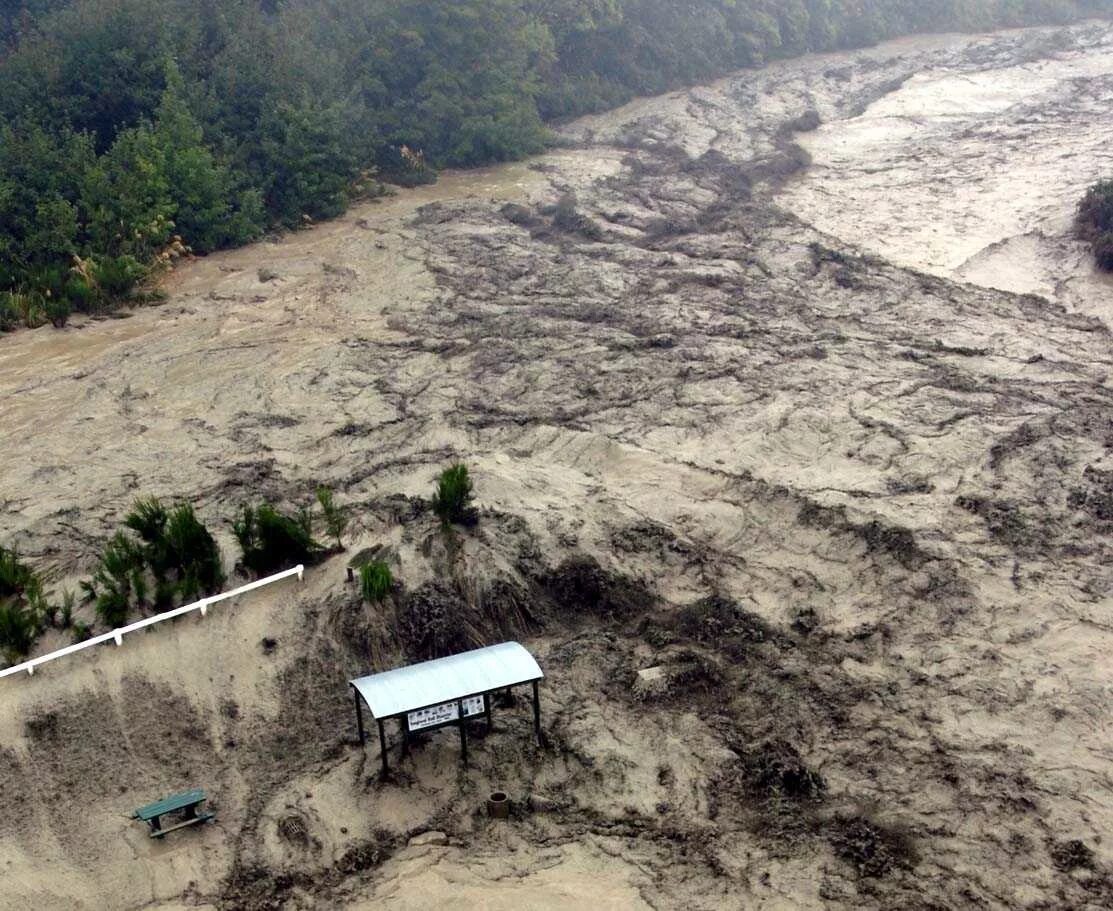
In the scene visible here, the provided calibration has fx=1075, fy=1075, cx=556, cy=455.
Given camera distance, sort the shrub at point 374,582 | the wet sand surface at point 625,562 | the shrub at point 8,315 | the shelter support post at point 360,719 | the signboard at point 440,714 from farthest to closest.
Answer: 1. the shrub at point 8,315
2. the shrub at point 374,582
3. the shelter support post at point 360,719
4. the signboard at point 440,714
5. the wet sand surface at point 625,562

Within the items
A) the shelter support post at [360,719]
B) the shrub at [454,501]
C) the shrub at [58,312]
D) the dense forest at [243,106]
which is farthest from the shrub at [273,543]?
the dense forest at [243,106]

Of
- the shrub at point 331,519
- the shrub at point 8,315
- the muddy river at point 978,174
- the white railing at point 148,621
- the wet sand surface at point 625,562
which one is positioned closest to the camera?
the wet sand surface at point 625,562

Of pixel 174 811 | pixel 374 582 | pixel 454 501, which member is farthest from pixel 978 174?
pixel 174 811

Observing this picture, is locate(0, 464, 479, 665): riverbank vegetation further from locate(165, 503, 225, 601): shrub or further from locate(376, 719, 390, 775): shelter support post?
locate(376, 719, 390, 775): shelter support post

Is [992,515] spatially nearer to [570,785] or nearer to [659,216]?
[570,785]

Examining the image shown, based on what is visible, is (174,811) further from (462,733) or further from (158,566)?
(158,566)

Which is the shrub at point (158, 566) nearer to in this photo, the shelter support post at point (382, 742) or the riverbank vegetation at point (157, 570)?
the riverbank vegetation at point (157, 570)

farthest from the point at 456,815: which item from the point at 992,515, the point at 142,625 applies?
the point at 992,515
